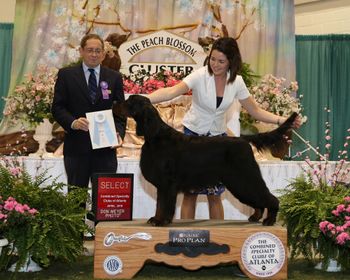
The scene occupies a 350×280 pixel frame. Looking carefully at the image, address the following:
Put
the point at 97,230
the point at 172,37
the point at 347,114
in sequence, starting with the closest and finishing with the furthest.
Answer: the point at 97,230, the point at 172,37, the point at 347,114

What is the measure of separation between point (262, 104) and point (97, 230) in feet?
8.28

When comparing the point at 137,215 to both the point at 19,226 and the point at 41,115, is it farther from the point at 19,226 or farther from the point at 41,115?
the point at 19,226

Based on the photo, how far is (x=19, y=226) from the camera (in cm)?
287

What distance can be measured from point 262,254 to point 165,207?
59 centimetres

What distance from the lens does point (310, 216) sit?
10.2 ft

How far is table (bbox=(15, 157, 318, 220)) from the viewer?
180 inches

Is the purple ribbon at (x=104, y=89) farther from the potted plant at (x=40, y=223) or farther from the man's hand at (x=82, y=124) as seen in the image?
the potted plant at (x=40, y=223)

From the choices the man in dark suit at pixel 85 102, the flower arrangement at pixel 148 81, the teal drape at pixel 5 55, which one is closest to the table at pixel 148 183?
the flower arrangement at pixel 148 81

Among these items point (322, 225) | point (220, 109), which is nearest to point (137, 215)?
point (220, 109)

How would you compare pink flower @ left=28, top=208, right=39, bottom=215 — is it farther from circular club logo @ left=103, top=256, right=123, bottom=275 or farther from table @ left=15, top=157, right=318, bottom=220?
table @ left=15, top=157, right=318, bottom=220

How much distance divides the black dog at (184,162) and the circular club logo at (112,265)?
28 cm

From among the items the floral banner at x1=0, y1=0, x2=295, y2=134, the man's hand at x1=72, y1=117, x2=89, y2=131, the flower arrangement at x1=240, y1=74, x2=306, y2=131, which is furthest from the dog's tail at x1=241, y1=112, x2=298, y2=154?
the floral banner at x1=0, y1=0, x2=295, y2=134

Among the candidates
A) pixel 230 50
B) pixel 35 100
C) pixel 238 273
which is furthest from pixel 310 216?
pixel 35 100

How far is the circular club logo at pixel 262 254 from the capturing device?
9.48ft
